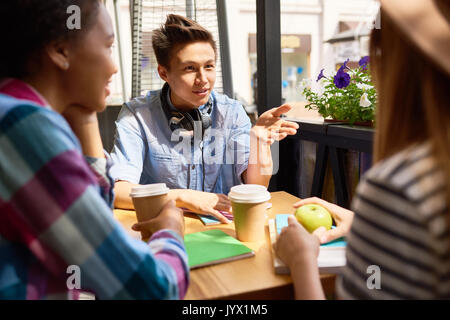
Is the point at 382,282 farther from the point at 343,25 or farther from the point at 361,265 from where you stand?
the point at 343,25

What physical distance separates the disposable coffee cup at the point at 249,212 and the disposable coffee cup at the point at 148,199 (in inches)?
9.2

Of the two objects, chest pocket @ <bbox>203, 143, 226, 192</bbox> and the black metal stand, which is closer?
the black metal stand

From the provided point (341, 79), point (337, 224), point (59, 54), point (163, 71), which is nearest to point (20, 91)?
point (59, 54)

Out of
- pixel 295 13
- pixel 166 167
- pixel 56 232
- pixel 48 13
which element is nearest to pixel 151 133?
pixel 166 167

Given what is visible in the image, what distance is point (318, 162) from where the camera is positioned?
2.09m

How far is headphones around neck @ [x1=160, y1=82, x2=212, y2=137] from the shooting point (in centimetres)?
186

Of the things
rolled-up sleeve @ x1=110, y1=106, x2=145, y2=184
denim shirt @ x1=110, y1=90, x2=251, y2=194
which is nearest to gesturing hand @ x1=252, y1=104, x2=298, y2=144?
denim shirt @ x1=110, y1=90, x2=251, y2=194

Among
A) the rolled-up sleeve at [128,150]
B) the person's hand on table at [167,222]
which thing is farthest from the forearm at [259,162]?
the person's hand on table at [167,222]

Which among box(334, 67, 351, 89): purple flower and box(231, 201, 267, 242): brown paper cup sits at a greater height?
box(334, 67, 351, 89): purple flower

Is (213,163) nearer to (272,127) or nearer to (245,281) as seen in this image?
(272,127)

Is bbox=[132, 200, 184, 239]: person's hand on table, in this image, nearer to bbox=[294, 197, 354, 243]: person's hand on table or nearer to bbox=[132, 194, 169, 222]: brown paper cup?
bbox=[132, 194, 169, 222]: brown paper cup

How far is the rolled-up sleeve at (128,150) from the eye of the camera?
162 cm

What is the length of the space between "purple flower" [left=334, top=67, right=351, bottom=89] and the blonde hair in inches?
49.1

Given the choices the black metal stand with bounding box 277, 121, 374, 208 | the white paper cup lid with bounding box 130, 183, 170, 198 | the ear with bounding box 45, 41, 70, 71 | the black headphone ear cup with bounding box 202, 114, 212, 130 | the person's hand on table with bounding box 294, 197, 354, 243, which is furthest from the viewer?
the black headphone ear cup with bounding box 202, 114, 212, 130
